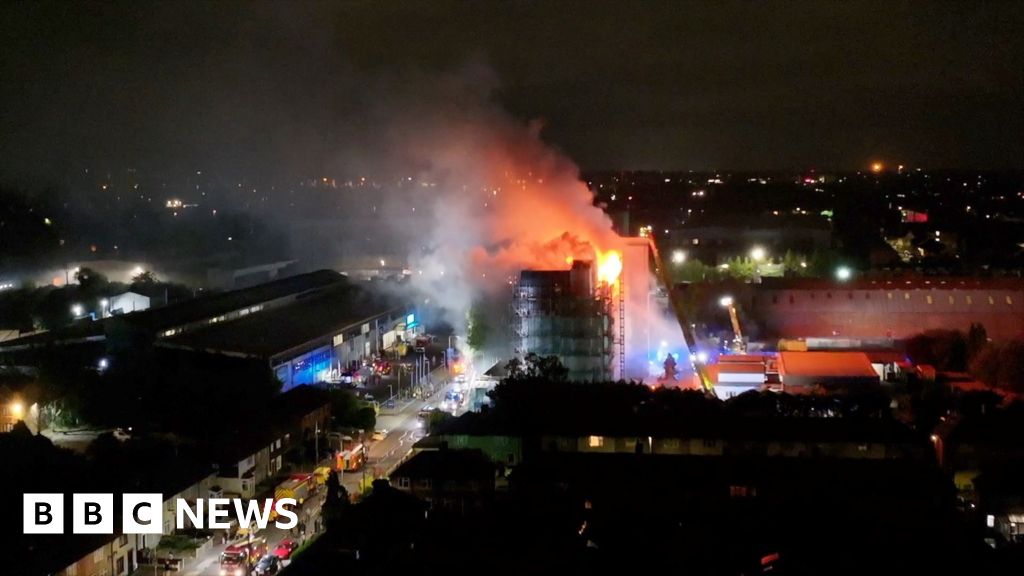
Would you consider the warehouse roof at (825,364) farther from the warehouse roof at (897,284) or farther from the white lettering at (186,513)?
the white lettering at (186,513)

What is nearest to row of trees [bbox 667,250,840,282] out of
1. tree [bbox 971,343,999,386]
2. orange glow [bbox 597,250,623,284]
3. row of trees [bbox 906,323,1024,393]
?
orange glow [bbox 597,250,623,284]

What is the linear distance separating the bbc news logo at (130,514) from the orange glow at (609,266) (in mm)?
6694

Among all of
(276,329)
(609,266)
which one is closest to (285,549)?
(276,329)

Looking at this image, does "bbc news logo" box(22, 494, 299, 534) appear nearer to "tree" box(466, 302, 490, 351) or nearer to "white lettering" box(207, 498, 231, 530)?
"white lettering" box(207, 498, 231, 530)

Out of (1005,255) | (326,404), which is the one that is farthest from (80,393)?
(1005,255)

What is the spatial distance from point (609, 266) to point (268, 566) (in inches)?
308

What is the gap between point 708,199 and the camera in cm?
4547

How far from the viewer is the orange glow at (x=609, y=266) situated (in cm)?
1267

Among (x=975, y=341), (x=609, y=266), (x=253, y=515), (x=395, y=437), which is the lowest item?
(x=253, y=515)

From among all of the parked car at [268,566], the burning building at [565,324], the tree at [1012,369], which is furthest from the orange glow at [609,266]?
the parked car at [268,566]

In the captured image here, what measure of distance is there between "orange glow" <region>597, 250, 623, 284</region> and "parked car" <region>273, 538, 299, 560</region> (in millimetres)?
6924

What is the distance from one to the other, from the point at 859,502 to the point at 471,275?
8.50 m

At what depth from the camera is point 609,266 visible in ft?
42.5

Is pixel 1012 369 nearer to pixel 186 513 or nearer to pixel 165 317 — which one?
pixel 186 513
